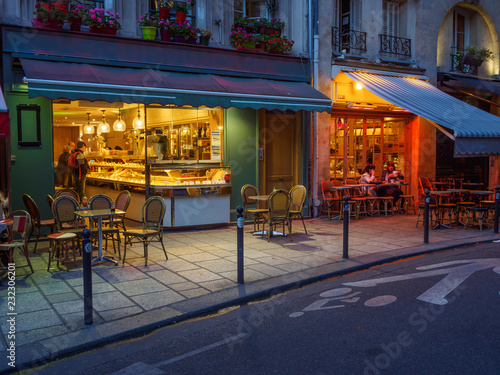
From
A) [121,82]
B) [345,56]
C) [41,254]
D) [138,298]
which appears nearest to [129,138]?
[121,82]

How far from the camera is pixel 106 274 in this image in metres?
6.86

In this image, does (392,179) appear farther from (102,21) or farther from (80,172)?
(102,21)

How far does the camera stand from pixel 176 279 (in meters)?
6.60

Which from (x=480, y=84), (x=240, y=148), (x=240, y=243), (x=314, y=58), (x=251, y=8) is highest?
(x=251, y=8)

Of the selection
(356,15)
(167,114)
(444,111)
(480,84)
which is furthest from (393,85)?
(167,114)

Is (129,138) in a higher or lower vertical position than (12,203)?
higher

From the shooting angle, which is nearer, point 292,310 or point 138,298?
point 292,310

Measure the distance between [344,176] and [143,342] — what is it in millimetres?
10224

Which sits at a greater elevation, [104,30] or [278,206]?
[104,30]

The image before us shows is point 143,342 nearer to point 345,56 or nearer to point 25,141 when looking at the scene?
point 25,141

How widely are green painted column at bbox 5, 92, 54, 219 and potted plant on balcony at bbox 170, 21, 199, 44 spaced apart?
121 inches

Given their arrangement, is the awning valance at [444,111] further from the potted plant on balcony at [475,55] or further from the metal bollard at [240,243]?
the metal bollard at [240,243]

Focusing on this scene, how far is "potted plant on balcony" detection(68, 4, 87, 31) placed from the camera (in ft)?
30.6

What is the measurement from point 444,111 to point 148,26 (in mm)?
7237
